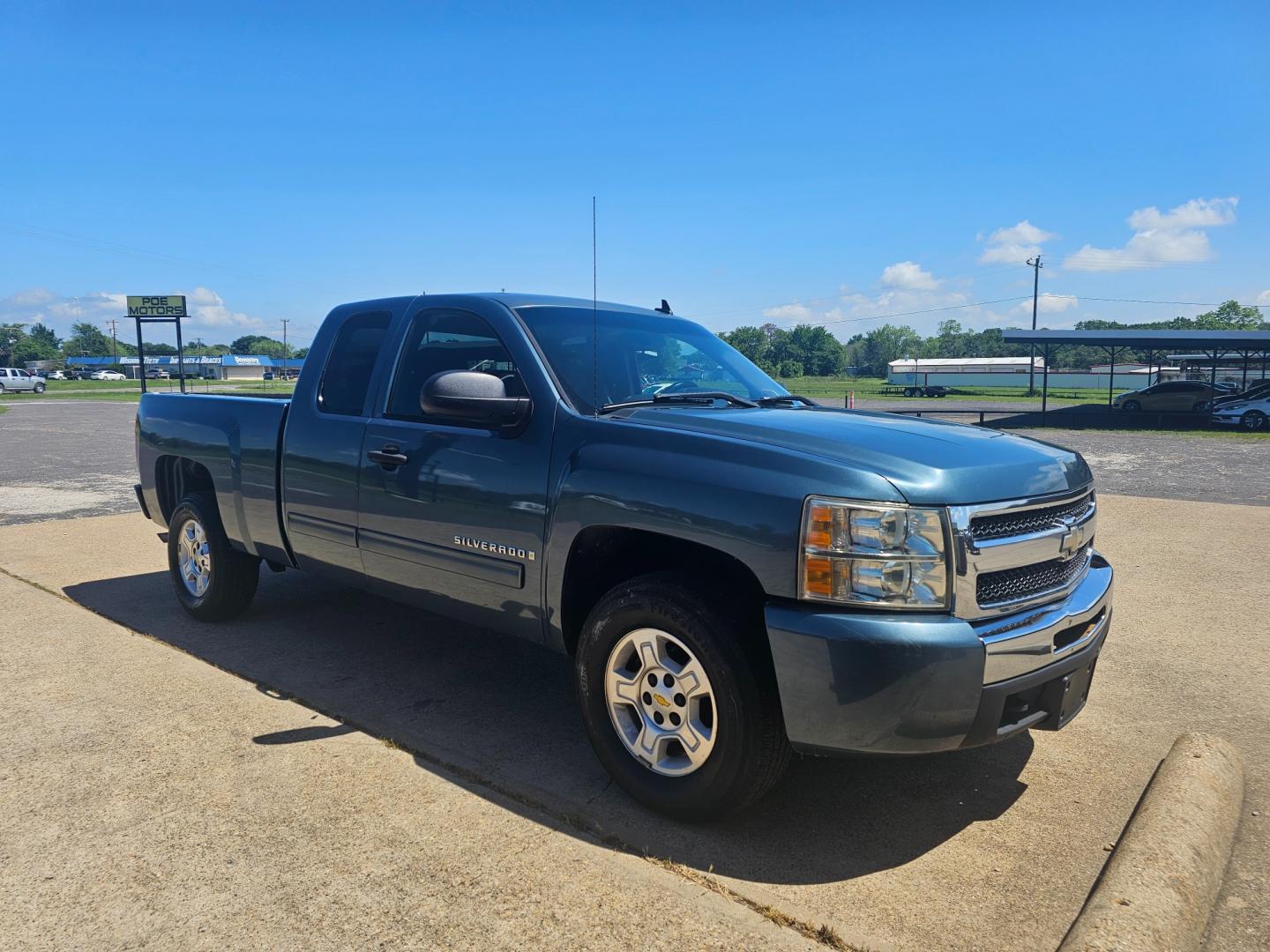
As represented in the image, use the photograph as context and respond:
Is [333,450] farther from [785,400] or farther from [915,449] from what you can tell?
[915,449]

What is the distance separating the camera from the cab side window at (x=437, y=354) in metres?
4.10

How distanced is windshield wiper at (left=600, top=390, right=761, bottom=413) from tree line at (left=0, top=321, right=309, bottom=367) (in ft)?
511

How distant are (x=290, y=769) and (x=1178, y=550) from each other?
23.8ft

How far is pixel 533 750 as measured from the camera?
3.67 metres

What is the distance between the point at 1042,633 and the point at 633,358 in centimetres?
207

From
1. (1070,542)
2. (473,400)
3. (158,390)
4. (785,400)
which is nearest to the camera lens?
(1070,542)

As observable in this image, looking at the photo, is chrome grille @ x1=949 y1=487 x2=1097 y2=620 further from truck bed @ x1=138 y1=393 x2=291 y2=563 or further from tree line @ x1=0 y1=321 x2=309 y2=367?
tree line @ x1=0 y1=321 x2=309 y2=367

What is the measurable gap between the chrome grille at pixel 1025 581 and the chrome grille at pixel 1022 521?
0.06m

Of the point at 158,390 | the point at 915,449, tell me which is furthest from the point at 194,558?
the point at 158,390

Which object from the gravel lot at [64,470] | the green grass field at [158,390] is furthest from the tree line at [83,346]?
the gravel lot at [64,470]

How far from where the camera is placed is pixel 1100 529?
856 centimetres

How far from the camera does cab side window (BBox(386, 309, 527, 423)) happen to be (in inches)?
161

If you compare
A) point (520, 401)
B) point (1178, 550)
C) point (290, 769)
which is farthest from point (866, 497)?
point (1178, 550)

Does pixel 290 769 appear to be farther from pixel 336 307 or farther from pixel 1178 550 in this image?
pixel 1178 550
